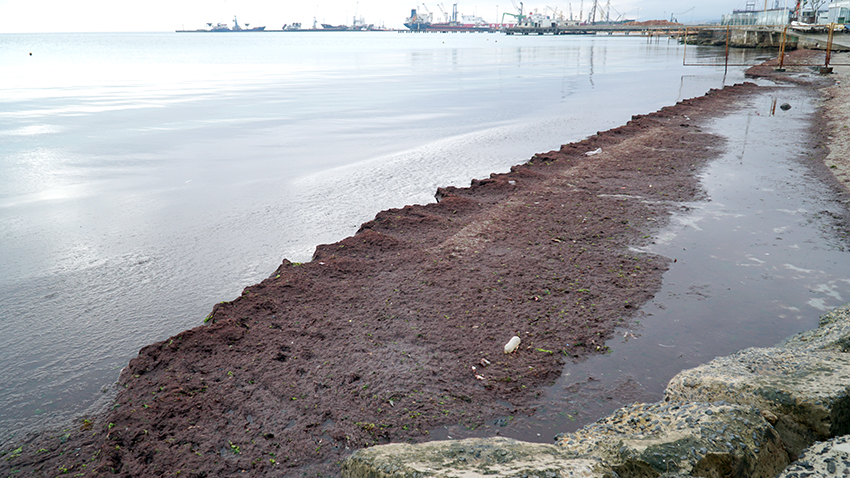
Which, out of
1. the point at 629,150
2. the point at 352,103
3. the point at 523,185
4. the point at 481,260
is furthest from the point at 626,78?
the point at 481,260

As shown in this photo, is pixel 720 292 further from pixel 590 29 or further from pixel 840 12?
pixel 590 29

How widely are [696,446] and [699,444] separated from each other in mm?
24

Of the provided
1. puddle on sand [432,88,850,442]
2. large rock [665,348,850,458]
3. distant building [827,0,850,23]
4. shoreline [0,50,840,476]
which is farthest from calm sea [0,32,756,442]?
distant building [827,0,850,23]

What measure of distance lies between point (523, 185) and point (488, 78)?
27.7 metres

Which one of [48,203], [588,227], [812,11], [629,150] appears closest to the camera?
[588,227]

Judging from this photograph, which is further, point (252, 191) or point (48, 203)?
point (252, 191)

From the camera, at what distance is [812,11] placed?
79750 mm

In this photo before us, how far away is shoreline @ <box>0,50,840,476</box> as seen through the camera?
11.6ft

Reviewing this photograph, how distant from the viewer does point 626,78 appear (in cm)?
3644

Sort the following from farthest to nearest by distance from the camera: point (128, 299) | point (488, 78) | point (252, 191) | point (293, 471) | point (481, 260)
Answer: point (488, 78) → point (252, 191) → point (481, 260) → point (128, 299) → point (293, 471)

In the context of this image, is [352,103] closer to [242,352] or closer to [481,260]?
[481,260]

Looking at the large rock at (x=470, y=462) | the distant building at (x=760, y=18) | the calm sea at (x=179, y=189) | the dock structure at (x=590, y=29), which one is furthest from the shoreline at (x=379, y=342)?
the dock structure at (x=590, y=29)

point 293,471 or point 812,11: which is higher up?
point 812,11

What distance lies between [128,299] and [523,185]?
665 cm
